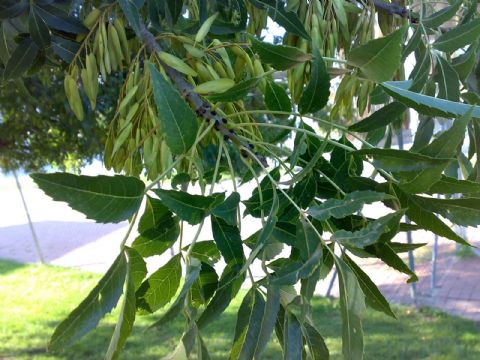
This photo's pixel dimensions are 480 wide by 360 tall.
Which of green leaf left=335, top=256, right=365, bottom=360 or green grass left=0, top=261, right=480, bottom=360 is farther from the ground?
green leaf left=335, top=256, right=365, bottom=360

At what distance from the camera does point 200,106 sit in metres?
0.68

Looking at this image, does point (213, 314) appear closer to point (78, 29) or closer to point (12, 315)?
point (78, 29)

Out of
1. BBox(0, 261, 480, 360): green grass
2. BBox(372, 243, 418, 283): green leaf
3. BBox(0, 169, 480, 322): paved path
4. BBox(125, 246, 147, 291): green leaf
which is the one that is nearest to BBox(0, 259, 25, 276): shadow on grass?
BBox(0, 169, 480, 322): paved path

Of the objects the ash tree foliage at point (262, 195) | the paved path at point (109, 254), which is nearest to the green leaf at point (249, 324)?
the ash tree foliage at point (262, 195)

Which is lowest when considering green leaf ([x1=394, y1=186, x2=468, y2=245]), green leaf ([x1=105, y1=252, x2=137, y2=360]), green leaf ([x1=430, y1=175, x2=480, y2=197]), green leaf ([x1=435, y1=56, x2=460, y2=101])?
green leaf ([x1=105, y1=252, x2=137, y2=360])

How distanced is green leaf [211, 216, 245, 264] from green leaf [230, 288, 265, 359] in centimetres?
4

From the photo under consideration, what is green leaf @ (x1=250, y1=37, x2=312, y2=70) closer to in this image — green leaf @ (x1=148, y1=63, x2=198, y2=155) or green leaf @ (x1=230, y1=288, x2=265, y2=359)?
green leaf @ (x1=148, y1=63, x2=198, y2=155)

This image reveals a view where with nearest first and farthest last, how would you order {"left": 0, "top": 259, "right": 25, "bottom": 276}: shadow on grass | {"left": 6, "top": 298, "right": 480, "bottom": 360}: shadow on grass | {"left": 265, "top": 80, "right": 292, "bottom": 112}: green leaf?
{"left": 265, "top": 80, "right": 292, "bottom": 112}: green leaf
{"left": 6, "top": 298, "right": 480, "bottom": 360}: shadow on grass
{"left": 0, "top": 259, "right": 25, "bottom": 276}: shadow on grass

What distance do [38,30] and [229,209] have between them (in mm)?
502

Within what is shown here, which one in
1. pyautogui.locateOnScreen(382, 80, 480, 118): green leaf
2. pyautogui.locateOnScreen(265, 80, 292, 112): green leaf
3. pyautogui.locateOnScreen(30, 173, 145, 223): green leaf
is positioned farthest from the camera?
pyautogui.locateOnScreen(265, 80, 292, 112): green leaf

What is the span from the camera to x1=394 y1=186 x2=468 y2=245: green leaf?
0.58 metres

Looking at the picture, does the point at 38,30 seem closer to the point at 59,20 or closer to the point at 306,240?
the point at 59,20

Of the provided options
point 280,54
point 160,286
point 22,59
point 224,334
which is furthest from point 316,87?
point 224,334

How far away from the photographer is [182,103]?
21.7 inches
